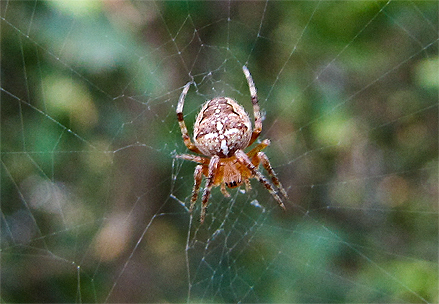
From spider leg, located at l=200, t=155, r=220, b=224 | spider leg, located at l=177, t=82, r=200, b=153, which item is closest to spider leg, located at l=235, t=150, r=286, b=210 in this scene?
spider leg, located at l=200, t=155, r=220, b=224

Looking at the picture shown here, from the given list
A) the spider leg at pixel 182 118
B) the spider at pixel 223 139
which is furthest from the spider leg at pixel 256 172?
the spider leg at pixel 182 118

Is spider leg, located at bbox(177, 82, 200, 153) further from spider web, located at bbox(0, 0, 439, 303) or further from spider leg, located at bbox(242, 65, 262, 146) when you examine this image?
spider leg, located at bbox(242, 65, 262, 146)

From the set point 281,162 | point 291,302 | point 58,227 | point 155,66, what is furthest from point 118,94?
point 291,302

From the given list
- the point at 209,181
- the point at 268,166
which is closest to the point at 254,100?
the point at 268,166

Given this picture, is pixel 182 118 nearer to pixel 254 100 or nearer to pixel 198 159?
pixel 198 159

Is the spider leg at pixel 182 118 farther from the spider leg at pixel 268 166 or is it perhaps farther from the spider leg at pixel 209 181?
the spider leg at pixel 268 166

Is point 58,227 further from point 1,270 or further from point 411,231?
point 411,231
